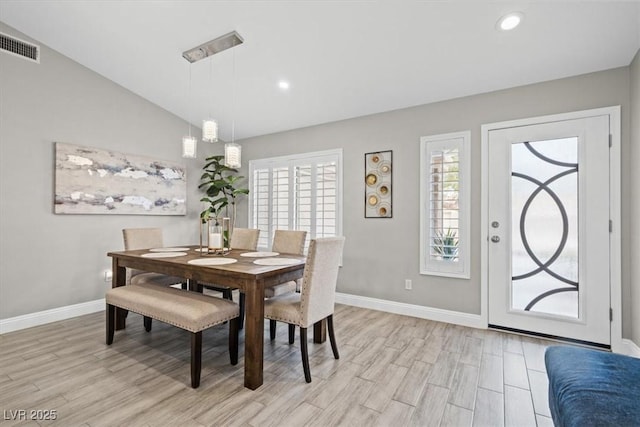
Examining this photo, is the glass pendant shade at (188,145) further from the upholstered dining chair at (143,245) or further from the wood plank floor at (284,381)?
the wood plank floor at (284,381)

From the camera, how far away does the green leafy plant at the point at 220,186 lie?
4.75m

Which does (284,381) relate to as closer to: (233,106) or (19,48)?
(233,106)

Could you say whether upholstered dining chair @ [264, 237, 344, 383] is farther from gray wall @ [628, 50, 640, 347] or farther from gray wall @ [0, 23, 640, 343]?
gray wall @ [628, 50, 640, 347]

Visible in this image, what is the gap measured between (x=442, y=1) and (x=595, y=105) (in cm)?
176

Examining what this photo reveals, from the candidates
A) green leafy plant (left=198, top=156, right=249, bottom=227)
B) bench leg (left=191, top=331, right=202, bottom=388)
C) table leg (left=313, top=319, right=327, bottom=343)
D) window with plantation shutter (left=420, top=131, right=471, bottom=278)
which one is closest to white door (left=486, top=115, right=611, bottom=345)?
window with plantation shutter (left=420, top=131, right=471, bottom=278)

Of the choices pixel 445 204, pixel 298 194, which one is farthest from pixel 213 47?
pixel 445 204

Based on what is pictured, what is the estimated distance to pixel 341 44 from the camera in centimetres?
274

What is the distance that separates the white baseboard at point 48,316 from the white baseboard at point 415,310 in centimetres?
309

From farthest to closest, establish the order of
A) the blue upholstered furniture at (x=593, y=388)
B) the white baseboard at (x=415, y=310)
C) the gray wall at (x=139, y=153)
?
1. the white baseboard at (x=415, y=310)
2. the gray wall at (x=139, y=153)
3. the blue upholstered furniture at (x=593, y=388)

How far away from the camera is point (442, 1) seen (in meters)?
2.21

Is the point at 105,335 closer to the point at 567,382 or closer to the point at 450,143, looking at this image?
the point at 567,382

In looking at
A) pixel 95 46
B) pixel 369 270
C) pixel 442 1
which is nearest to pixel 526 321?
pixel 369 270

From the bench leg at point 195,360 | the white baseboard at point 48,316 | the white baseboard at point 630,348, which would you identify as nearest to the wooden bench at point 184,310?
the bench leg at point 195,360

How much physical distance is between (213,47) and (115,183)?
2.21 m
